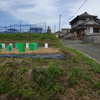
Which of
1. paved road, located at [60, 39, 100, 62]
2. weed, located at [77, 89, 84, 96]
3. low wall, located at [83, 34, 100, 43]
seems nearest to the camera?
weed, located at [77, 89, 84, 96]

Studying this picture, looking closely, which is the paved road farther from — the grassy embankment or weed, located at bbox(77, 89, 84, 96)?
weed, located at bbox(77, 89, 84, 96)

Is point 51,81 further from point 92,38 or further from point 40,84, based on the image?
point 92,38

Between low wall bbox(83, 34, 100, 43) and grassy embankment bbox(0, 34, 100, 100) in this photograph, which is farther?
low wall bbox(83, 34, 100, 43)

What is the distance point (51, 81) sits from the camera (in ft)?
11.6

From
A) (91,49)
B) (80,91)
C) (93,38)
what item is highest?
(93,38)

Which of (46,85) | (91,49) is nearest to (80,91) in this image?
(46,85)

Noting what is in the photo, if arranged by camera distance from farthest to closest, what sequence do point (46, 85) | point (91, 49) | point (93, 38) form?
point (93, 38)
point (91, 49)
point (46, 85)

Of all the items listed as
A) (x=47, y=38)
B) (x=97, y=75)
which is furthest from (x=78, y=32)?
(x=97, y=75)

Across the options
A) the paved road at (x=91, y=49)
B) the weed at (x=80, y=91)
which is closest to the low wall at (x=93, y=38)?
the paved road at (x=91, y=49)

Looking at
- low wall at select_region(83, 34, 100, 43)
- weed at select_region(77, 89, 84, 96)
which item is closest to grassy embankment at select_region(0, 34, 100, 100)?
→ weed at select_region(77, 89, 84, 96)

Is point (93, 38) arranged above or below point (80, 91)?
above

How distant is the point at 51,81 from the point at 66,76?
1.76 ft

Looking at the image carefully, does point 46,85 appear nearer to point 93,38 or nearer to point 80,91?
point 80,91

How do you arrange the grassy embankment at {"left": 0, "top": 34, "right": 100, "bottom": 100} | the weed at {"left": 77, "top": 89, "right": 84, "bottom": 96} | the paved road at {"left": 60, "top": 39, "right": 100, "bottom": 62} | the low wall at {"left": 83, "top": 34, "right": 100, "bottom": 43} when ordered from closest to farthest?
the grassy embankment at {"left": 0, "top": 34, "right": 100, "bottom": 100}
the weed at {"left": 77, "top": 89, "right": 84, "bottom": 96}
the paved road at {"left": 60, "top": 39, "right": 100, "bottom": 62}
the low wall at {"left": 83, "top": 34, "right": 100, "bottom": 43}
